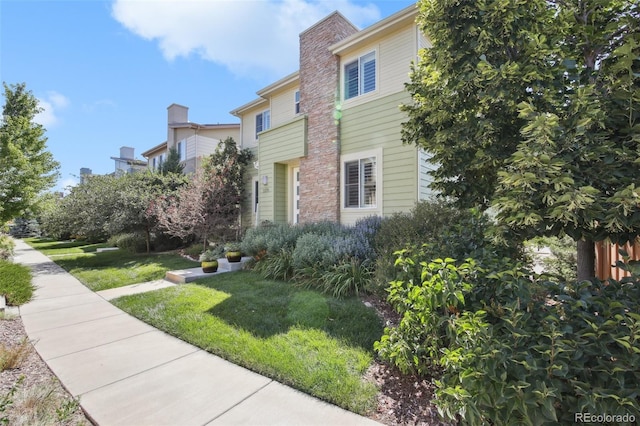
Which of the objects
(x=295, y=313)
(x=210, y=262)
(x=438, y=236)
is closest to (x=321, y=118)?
(x=210, y=262)

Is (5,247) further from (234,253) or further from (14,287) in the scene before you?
(234,253)

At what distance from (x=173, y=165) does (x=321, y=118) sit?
1298 cm

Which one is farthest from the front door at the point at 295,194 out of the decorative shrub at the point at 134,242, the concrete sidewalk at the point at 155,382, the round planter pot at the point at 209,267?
the decorative shrub at the point at 134,242

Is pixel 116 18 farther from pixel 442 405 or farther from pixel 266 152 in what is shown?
pixel 442 405

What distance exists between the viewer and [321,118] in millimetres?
10359

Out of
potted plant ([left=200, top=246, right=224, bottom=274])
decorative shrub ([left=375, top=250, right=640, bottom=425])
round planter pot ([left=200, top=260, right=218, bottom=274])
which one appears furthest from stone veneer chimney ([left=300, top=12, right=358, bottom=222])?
decorative shrub ([left=375, top=250, right=640, bottom=425])

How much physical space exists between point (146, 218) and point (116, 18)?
8410 millimetres

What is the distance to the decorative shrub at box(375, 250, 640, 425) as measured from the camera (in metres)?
1.84

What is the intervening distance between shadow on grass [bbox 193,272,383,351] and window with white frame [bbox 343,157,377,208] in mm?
4060

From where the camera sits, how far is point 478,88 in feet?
11.0

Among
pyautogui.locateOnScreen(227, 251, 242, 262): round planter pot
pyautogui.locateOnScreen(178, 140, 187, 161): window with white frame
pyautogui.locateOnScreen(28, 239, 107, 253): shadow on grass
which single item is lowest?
pyautogui.locateOnScreen(28, 239, 107, 253): shadow on grass

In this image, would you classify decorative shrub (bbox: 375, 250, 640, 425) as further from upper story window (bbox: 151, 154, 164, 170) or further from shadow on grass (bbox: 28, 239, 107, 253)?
upper story window (bbox: 151, 154, 164, 170)

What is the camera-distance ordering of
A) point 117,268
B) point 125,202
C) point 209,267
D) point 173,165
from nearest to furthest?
point 209,267
point 117,268
point 125,202
point 173,165

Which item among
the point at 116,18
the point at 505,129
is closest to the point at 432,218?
the point at 505,129
